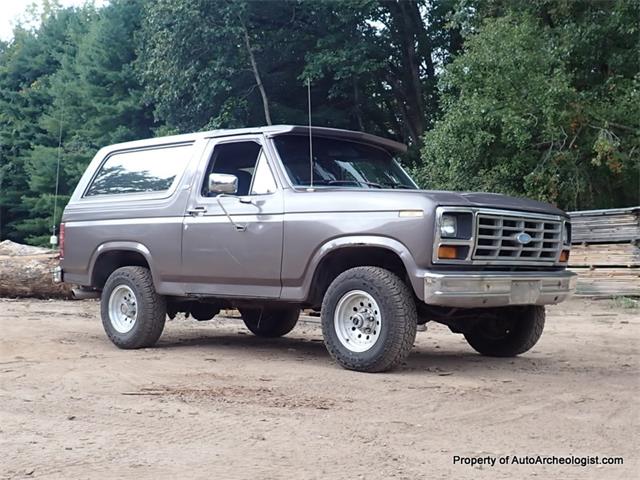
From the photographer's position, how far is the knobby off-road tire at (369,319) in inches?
263

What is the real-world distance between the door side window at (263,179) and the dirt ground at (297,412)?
5.37 ft

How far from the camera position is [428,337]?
10555 millimetres

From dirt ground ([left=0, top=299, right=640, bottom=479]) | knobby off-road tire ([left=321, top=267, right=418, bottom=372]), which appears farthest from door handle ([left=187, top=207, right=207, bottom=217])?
knobby off-road tire ([left=321, top=267, right=418, bottom=372])

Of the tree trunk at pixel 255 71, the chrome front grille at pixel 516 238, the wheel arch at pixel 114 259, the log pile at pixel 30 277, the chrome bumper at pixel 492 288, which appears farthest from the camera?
the tree trunk at pixel 255 71

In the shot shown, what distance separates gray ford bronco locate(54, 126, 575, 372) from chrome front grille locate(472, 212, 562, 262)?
1cm

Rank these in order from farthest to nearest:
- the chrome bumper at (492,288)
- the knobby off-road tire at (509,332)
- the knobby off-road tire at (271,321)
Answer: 1. the knobby off-road tire at (271,321)
2. the knobby off-road tire at (509,332)
3. the chrome bumper at (492,288)

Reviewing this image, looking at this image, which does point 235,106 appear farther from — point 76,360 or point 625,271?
point 76,360

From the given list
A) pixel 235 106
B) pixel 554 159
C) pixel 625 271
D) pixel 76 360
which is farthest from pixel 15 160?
pixel 76 360

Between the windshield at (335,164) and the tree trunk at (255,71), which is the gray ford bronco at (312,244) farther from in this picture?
the tree trunk at (255,71)

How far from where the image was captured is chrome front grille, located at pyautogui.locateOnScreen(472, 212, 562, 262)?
22.2 ft

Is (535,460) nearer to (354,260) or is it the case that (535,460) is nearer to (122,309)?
(354,260)

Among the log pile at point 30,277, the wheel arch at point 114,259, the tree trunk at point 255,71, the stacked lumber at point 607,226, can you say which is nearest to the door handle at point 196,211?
the wheel arch at point 114,259

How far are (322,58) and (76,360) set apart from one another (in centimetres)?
2280

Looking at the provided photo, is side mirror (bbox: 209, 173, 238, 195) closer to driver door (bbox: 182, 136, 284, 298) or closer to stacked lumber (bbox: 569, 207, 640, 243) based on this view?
driver door (bbox: 182, 136, 284, 298)
